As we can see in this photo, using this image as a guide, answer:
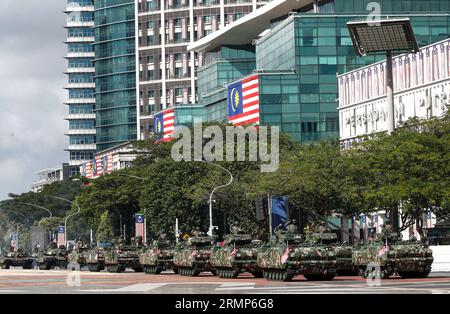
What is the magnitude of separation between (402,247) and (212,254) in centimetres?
1298

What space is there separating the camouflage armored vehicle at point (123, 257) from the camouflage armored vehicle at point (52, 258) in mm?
18011

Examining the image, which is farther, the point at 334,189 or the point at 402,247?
the point at 334,189

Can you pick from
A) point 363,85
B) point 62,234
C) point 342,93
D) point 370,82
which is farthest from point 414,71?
point 62,234

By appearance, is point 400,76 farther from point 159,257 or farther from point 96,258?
point 159,257

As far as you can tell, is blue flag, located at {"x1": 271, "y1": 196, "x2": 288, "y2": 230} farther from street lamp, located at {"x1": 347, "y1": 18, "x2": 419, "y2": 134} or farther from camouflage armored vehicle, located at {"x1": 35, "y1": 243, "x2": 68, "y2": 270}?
street lamp, located at {"x1": 347, "y1": 18, "x2": 419, "y2": 134}

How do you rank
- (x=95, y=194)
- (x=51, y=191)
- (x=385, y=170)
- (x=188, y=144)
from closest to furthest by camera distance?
(x=385, y=170) < (x=188, y=144) < (x=95, y=194) < (x=51, y=191)

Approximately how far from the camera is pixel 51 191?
195 m

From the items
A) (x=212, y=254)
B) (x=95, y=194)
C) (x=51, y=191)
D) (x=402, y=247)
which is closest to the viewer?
(x=402, y=247)

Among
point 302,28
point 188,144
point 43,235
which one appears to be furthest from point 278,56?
point 43,235

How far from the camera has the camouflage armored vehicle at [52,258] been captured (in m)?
91.1

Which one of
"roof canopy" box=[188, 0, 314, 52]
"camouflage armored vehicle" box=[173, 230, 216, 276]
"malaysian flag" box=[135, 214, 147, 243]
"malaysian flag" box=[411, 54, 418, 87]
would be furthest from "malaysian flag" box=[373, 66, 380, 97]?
"camouflage armored vehicle" box=[173, 230, 216, 276]

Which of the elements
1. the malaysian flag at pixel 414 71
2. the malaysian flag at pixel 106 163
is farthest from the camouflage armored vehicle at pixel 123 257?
the malaysian flag at pixel 106 163

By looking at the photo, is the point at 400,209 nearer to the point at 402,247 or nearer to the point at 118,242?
the point at 118,242

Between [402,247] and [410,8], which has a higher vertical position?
[410,8]
